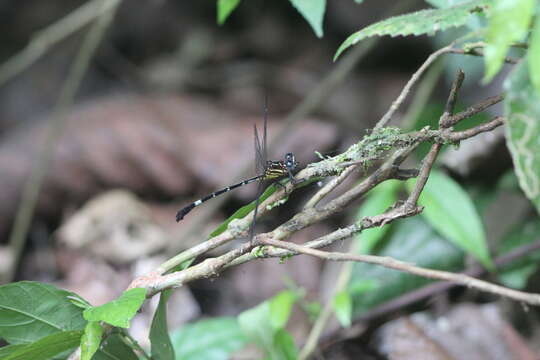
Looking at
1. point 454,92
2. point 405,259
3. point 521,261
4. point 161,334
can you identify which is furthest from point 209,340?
point 521,261

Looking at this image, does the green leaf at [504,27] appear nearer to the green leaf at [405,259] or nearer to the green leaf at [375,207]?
the green leaf at [375,207]

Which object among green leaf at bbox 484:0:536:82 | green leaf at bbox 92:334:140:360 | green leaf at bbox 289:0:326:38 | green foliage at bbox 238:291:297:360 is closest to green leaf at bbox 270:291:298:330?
green foliage at bbox 238:291:297:360

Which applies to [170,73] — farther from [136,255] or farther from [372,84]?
[136,255]

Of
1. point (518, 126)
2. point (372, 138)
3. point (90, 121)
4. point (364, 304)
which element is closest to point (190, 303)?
point (364, 304)

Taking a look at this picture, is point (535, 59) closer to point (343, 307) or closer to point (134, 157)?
point (343, 307)

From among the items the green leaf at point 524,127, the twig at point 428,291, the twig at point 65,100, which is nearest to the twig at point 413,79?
the green leaf at point 524,127

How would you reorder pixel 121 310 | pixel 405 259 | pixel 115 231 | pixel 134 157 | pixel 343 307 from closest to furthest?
pixel 121 310
pixel 343 307
pixel 405 259
pixel 115 231
pixel 134 157

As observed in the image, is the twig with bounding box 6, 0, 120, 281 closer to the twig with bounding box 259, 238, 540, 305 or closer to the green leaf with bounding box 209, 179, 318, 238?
the green leaf with bounding box 209, 179, 318, 238
